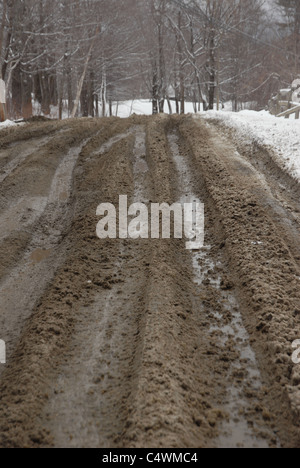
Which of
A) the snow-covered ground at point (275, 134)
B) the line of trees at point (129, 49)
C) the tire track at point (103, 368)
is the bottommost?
the tire track at point (103, 368)

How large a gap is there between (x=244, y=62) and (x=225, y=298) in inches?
1331

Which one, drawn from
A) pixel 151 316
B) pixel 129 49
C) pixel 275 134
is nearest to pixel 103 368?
pixel 151 316

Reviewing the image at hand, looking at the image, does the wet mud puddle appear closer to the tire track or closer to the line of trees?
the tire track

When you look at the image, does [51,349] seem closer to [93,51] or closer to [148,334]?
[148,334]

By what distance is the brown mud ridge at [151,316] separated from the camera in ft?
10.7

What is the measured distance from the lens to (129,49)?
98.0 feet

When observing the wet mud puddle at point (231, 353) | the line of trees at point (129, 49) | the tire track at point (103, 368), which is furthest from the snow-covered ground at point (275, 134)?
the line of trees at point (129, 49)

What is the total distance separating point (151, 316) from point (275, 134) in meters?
8.10

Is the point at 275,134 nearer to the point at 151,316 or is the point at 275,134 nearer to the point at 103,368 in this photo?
the point at 151,316

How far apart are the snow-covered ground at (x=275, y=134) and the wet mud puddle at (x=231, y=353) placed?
4034mm

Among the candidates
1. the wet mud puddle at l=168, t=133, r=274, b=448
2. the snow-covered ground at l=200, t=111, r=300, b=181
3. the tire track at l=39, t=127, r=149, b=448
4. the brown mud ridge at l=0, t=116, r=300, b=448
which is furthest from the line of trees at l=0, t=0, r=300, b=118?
the tire track at l=39, t=127, r=149, b=448

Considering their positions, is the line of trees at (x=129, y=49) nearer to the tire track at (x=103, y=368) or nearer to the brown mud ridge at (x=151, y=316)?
the brown mud ridge at (x=151, y=316)

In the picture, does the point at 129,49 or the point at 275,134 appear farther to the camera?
the point at 129,49

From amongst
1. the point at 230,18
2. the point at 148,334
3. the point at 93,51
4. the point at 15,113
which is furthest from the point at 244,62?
the point at 148,334
